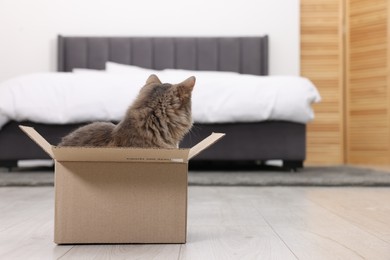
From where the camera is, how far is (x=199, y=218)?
5.42 ft

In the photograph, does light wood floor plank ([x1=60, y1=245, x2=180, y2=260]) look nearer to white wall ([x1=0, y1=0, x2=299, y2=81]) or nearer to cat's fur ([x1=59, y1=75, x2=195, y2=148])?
cat's fur ([x1=59, y1=75, x2=195, y2=148])

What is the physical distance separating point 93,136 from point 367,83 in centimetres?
449

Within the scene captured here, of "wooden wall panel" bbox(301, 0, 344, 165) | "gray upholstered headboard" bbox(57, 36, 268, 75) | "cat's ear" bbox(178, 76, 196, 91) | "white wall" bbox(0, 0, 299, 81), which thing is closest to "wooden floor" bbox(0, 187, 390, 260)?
"cat's ear" bbox(178, 76, 196, 91)

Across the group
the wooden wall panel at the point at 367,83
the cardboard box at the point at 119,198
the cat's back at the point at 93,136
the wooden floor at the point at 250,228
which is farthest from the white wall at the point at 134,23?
the cardboard box at the point at 119,198

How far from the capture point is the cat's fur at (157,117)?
1348 mm

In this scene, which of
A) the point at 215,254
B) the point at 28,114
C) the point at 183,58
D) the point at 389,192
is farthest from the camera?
the point at 183,58

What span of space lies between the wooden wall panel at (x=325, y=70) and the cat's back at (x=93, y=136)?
4.27 metres

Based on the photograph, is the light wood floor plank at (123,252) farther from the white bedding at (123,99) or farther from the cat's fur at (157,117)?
the white bedding at (123,99)

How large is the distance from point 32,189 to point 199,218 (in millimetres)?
1197

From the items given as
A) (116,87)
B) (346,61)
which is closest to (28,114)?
(116,87)

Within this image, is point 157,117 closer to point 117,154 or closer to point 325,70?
point 117,154

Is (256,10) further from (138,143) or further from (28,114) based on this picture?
(138,143)

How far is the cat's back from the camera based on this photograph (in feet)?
4.87

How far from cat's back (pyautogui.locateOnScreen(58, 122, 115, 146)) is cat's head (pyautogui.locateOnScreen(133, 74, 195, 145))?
168 mm
